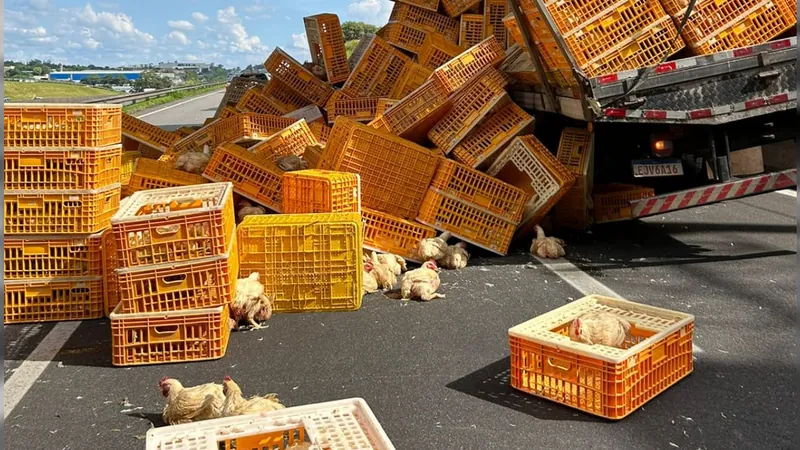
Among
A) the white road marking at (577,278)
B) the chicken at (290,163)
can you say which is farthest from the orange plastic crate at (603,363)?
the chicken at (290,163)

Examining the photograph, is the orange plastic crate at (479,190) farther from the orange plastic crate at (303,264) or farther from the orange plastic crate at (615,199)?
the orange plastic crate at (303,264)

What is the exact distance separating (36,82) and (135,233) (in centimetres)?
4035

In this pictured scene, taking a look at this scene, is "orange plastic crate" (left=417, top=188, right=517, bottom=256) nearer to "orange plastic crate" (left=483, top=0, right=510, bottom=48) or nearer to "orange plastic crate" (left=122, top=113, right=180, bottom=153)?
"orange plastic crate" (left=483, top=0, right=510, bottom=48)

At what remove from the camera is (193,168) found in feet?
27.2

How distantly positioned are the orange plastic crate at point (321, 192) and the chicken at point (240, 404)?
2980mm

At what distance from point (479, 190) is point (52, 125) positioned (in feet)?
13.7

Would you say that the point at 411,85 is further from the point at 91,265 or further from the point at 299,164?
the point at 91,265

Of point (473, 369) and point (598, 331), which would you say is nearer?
point (598, 331)

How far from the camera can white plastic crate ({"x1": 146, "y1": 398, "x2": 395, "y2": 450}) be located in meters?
3.26

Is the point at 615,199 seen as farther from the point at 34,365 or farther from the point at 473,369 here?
the point at 34,365

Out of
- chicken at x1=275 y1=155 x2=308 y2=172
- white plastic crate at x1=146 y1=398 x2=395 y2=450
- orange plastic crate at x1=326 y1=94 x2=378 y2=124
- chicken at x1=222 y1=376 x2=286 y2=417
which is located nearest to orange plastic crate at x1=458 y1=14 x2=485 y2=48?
orange plastic crate at x1=326 y1=94 x2=378 y2=124

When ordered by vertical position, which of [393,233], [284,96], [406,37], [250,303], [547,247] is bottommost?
[250,303]

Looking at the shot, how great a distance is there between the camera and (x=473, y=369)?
4.98 meters

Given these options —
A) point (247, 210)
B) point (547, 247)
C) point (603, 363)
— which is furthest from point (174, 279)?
point (547, 247)
